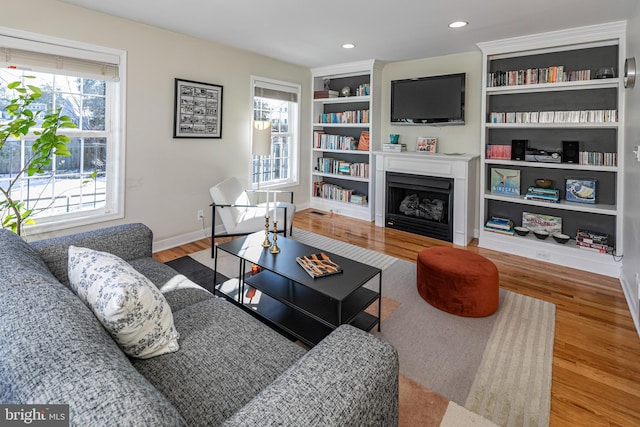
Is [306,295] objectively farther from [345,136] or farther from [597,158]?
[345,136]

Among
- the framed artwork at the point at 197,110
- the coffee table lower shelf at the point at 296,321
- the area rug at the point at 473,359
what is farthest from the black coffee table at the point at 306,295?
the framed artwork at the point at 197,110

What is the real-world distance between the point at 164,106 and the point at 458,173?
3.47m

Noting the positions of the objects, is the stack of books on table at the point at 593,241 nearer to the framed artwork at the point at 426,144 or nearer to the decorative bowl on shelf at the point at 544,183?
the decorative bowl on shelf at the point at 544,183

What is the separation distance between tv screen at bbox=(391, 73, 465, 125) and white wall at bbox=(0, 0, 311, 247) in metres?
1.91

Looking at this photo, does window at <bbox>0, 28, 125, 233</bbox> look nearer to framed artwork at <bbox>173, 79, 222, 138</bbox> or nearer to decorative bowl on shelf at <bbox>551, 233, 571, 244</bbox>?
framed artwork at <bbox>173, 79, 222, 138</bbox>

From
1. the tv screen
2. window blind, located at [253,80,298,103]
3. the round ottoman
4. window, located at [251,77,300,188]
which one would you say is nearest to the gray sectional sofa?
the round ottoman

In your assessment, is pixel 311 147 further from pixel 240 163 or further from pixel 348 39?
pixel 348 39

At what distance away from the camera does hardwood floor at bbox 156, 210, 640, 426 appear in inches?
67.5

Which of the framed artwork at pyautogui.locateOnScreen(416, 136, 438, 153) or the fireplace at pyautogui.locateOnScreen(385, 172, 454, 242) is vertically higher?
the framed artwork at pyautogui.locateOnScreen(416, 136, 438, 153)

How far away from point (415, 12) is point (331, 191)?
10.3ft

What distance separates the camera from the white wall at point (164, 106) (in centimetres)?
301

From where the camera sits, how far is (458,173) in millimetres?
4195

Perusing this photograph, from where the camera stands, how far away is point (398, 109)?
4.86 m

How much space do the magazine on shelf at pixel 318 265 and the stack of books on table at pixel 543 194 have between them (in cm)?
272
